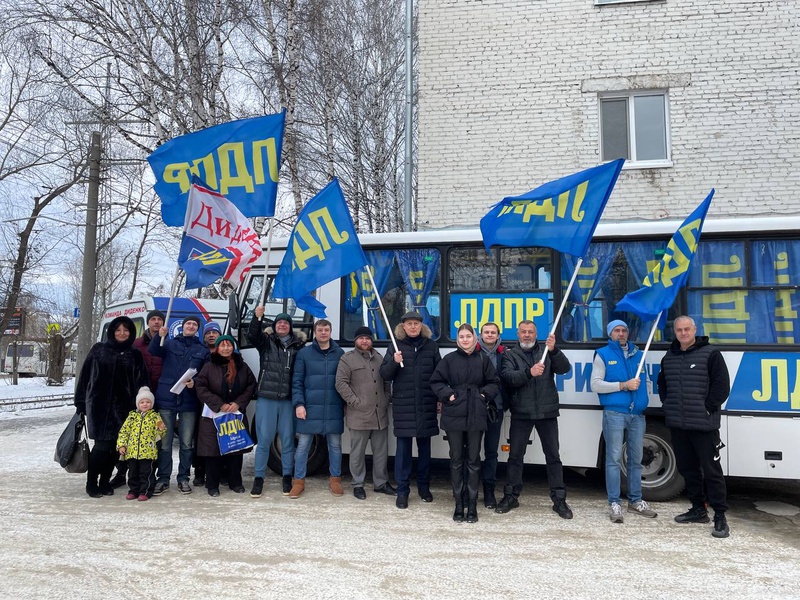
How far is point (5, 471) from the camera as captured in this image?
25.8 feet

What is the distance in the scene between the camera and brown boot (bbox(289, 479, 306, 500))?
6.49 meters

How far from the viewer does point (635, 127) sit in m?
11.1

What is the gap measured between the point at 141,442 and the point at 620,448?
4.83 m

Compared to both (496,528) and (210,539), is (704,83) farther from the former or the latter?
(210,539)

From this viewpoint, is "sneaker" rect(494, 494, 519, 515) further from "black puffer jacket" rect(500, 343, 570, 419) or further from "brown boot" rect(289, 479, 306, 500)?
"brown boot" rect(289, 479, 306, 500)

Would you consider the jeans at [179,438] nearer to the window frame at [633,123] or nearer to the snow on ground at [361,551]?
the snow on ground at [361,551]

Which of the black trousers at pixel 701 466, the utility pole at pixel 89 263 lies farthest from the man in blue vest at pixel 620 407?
the utility pole at pixel 89 263

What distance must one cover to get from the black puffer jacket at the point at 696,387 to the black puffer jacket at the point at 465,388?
5.27ft

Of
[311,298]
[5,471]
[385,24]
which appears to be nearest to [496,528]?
[311,298]

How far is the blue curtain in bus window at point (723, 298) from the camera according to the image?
6031mm

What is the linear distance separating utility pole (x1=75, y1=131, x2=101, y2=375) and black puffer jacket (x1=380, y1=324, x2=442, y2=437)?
11.4 meters

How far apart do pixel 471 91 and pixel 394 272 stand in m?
5.98

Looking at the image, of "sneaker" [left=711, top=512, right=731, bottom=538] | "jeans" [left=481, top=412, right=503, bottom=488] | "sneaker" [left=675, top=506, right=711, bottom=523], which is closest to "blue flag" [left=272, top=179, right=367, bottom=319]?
"jeans" [left=481, top=412, right=503, bottom=488]

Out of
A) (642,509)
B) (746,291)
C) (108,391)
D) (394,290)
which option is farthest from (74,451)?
(746,291)
